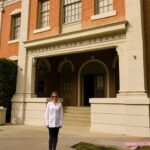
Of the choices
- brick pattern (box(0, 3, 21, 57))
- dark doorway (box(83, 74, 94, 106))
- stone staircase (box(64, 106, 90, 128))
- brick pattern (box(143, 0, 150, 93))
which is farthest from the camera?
brick pattern (box(0, 3, 21, 57))

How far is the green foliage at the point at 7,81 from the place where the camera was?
14922 mm

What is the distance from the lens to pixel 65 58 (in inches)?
681

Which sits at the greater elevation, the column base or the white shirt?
the column base

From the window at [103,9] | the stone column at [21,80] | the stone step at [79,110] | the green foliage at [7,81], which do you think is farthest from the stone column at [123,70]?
the green foliage at [7,81]

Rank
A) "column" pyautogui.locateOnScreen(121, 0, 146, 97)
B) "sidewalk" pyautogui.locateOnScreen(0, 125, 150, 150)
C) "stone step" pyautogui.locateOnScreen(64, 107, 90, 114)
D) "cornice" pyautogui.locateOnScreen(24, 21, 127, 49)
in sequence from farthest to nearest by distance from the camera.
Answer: "stone step" pyautogui.locateOnScreen(64, 107, 90, 114), "cornice" pyautogui.locateOnScreen(24, 21, 127, 49), "column" pyautogui.locateOnScreen(121, 0, 146, 97), "sidewalk" pyautogui.locateOnScreen(0, 125, 150, 150)

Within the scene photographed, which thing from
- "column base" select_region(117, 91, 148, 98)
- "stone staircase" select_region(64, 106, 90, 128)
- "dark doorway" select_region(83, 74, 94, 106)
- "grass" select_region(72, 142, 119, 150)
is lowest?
"grass" select_region(72, 142, 119, 150)

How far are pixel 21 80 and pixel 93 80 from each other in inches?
181

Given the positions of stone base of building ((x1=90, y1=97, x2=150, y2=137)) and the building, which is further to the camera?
the building

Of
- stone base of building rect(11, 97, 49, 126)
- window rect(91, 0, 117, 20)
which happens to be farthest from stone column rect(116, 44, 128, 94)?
stone base of building rect(11, 97, 49, 126)

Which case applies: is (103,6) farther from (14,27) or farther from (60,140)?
(14,27)

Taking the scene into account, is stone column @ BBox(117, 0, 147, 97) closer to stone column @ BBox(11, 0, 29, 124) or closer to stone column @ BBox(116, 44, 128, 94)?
stone column @ BBox(116, 44, 128, 94)

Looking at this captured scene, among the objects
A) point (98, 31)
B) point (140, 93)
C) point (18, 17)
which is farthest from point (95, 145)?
point (18, 17)

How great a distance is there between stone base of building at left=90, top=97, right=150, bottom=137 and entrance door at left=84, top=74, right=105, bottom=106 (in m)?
4.06

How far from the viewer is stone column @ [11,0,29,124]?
1493 centimetres
